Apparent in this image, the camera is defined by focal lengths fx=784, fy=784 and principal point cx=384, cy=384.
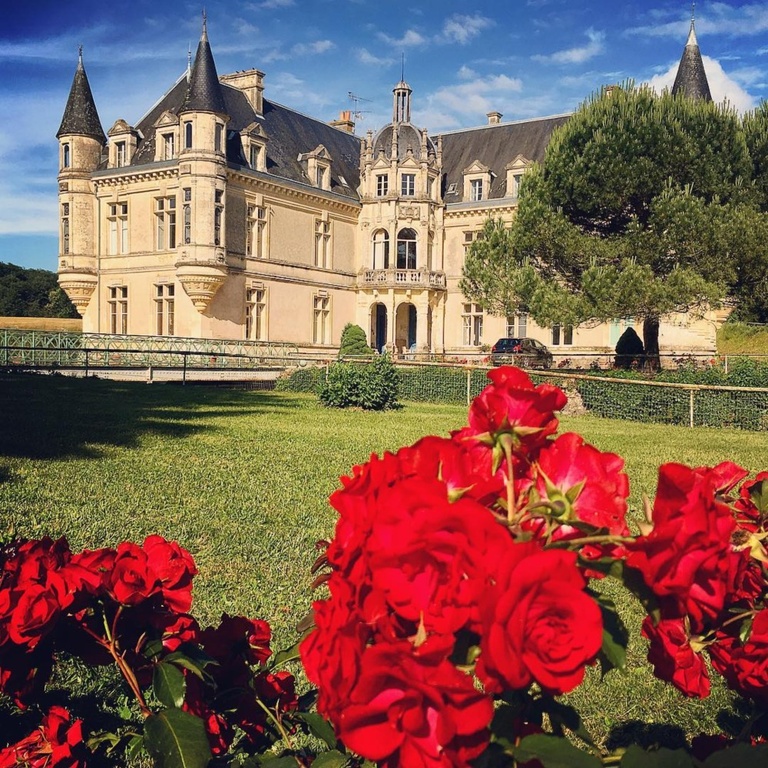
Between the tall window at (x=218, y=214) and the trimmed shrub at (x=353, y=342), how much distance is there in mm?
6783

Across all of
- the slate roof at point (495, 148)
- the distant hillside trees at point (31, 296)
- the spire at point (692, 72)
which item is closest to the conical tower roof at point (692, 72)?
the spire at point (692, 72)

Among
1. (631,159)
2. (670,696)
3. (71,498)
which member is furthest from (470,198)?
(670,696)

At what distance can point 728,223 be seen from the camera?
20094 millimetres

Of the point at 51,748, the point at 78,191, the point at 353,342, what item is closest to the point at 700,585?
the point at 51,748

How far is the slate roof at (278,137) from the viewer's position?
1318 inches

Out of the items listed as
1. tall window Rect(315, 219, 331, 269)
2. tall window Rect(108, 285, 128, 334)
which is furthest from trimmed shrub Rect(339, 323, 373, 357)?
tall window Rect(108, 285, 128, 334)

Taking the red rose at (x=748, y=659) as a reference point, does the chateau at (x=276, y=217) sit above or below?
above

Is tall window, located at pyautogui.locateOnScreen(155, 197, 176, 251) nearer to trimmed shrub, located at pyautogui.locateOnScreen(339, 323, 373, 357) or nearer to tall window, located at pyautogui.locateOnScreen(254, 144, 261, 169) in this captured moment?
tall window, located at pyautogui.locateOnScreen(254, 144, 261, 169)

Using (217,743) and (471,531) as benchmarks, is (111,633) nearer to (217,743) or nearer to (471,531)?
(217,743)

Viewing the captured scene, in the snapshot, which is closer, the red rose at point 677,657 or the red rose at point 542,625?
the red rose at point 542,625

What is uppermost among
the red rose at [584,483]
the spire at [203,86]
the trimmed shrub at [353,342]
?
the spire at [203,86]

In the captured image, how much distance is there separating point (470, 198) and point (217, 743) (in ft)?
128

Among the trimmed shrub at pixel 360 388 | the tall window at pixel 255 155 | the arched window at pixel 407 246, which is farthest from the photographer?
the arched window at pixel 407 246

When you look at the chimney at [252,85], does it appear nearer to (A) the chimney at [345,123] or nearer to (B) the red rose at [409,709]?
(A) the chimney at [345,123]
